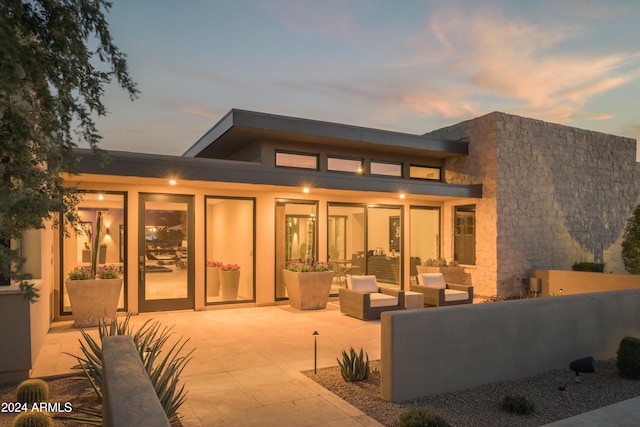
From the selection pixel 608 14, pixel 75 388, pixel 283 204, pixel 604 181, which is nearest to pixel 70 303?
pixel 75 388

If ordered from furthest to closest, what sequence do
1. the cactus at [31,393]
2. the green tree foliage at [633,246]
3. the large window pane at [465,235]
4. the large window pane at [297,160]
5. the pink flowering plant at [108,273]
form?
1. the large window pane at [465,235]
2. the large window pane at [297,160]
3. the green tree foliage at [633,246]
4. the pink flowering plant at [108,273]
5. the cactus at [31,393]

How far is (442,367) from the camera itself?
5309 millimetres

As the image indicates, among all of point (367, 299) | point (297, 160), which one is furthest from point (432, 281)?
point (297, 160)

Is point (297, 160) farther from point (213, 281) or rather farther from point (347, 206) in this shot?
point (213, 281)

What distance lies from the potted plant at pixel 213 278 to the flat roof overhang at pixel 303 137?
3.33 m

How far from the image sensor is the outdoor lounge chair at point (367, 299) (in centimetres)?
940

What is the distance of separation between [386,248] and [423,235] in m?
1.59

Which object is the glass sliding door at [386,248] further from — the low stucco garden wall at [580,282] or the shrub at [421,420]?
the shrub at [421,420]

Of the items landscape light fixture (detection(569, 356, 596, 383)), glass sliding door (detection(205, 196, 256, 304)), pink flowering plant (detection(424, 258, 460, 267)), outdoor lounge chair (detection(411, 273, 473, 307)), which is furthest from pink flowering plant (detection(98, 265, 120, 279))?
pink flowering plant (detection(424, 258, 460, 267))

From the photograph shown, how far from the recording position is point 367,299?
9375 mm

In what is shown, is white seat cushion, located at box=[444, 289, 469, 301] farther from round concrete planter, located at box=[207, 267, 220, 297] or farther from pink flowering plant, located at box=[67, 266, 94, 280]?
pink flowering plant, located at box=[67, 266, 94, 280]

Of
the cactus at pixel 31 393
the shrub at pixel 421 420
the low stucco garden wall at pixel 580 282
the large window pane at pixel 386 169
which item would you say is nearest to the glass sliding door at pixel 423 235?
the large window pane at pixel 386 169

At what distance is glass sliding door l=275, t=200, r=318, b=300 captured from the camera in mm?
11414

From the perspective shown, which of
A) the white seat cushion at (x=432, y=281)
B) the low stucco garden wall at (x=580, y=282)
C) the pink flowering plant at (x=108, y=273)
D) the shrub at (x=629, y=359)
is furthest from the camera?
the white seat cushion at (x=432, y=281)
